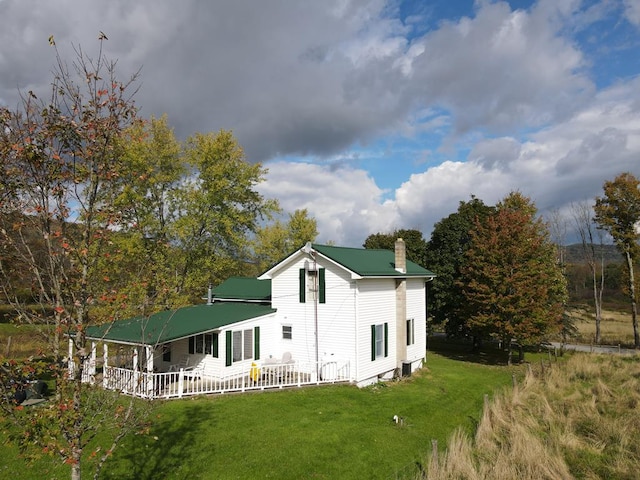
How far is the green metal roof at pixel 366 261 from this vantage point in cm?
1961

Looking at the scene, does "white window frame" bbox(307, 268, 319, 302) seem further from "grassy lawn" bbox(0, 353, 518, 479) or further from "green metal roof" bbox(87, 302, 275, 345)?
"grassy lawn" bbox(0, 353, 518, 479)

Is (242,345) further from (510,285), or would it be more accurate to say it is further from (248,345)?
(510,285)

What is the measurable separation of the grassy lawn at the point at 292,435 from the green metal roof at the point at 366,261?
5569 mm

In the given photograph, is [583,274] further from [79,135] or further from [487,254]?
[79,135]

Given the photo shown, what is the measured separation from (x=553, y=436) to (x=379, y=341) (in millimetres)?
9171

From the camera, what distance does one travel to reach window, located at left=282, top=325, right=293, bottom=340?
69.6 feet

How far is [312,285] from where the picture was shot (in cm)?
2073

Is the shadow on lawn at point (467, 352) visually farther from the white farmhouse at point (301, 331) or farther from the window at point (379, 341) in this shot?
the window at point (379, 341)

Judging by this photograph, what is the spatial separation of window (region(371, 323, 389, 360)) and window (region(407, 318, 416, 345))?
8.66 ft

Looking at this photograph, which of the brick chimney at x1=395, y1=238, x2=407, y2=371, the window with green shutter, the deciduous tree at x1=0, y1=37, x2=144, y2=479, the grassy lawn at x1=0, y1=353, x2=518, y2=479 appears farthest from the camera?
the brick chimney at x1=395, y1=238, x2=407, y2=371

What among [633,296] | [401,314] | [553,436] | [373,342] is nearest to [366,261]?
[401,314]

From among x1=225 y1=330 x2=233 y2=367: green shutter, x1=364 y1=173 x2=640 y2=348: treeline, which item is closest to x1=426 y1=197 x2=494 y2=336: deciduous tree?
x1=364 y1=173 x2=640 y2=348: treeline

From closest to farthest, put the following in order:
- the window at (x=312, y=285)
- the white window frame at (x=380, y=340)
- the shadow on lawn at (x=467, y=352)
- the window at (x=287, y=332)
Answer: the window at (x=312, y=285) → the white window frame at (x=380, y=340) → the window at (x=287, y=332) → the shadow on lawn at (x=467, y=352)

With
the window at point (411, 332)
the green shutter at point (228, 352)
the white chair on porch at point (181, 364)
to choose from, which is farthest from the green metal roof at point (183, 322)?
the window at point (411, 332)
